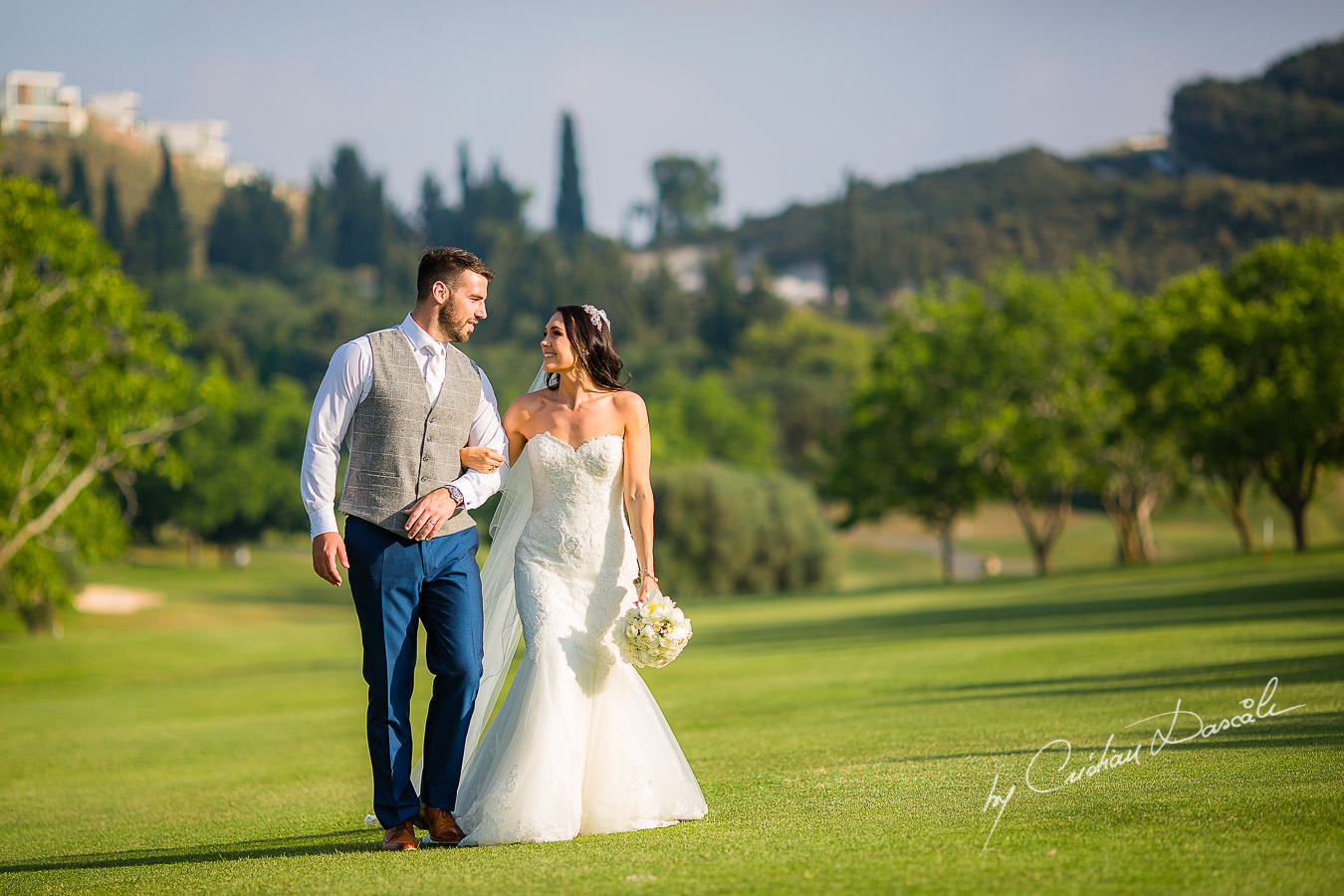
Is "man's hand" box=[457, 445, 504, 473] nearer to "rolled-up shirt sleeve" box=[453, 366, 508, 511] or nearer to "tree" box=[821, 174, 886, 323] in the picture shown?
"rolled-up shirt sleeve" box=[453, 366, 508, 511]

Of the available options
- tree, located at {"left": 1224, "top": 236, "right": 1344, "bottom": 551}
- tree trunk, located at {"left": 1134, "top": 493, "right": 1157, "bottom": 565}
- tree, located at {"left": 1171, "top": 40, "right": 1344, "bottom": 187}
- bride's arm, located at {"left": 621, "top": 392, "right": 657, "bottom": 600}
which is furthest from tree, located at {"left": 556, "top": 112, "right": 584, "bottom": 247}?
bride's arm, located at {"left": 621, "top": 392, "right": 657, "bottom": 600}

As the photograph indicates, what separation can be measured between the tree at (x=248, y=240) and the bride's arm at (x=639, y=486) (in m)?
197

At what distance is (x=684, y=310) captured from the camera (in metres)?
163

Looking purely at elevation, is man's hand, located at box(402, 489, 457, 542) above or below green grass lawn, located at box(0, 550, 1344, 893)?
above

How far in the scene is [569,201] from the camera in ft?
651

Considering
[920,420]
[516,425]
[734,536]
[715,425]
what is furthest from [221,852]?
[715,425]

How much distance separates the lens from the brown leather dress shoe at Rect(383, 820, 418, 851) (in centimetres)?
639

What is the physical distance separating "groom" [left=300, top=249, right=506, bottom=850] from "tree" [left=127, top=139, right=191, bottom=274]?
176684 millimetres

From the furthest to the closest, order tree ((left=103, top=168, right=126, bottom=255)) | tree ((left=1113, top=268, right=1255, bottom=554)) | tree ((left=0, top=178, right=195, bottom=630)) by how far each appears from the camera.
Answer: tree ((left=103, top=168, right=126, bottom=255)) < tree ((left=1113, top=268, right=1255, bottom=554)) < tree ((left=0, top=178, right=195, bottom=630))

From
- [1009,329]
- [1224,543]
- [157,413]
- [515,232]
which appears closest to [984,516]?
[1224,543]

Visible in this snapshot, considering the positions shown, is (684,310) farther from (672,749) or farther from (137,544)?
(672,749)

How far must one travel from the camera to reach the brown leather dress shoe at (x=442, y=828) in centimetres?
652

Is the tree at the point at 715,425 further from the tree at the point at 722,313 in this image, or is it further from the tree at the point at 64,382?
the tree at the point at 64,382

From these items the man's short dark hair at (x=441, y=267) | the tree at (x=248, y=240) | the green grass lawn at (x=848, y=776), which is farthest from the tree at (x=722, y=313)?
the man's short dark hair at (x=441, y=267)
